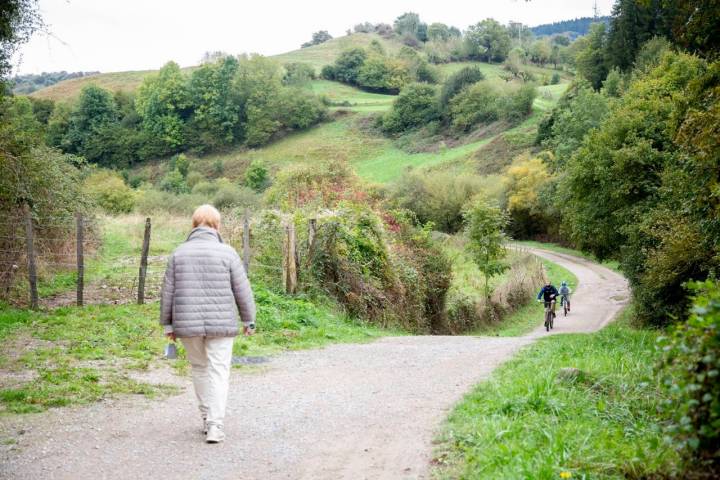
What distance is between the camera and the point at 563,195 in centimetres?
3706

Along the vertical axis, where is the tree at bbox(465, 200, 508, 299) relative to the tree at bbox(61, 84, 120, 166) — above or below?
below

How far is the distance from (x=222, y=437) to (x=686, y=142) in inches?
460

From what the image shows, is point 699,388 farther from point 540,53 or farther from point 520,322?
point 540,53

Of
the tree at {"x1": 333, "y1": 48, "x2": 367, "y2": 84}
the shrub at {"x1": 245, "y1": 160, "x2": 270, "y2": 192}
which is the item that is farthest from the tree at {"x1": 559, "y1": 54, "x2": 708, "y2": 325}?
the tree at {"x1": 333, "y1": 48, "x2": 367, "y2": 84}

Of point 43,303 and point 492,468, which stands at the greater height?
point 492,468

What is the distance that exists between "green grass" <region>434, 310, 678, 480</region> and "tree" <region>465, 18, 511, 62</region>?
472 feet

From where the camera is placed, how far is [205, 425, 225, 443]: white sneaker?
6.38m

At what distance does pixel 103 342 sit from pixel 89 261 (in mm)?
10740

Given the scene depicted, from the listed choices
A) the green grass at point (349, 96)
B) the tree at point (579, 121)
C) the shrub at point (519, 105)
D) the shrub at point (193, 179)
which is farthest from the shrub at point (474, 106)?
the shrub at point (193, 179)

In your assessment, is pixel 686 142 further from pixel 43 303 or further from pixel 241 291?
pixel 43 303

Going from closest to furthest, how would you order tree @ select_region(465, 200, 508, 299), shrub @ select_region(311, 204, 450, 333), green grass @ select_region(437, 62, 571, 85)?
shrub @ select_region(311, 204, 450, 333)
tree @ select_region(465, 200, 508, 299)
green grass @ select_region(437, 62, 571, 85)

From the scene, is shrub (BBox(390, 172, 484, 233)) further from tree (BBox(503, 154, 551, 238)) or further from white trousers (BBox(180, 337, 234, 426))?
white trousers (BBox(180, 337, 234, 426))

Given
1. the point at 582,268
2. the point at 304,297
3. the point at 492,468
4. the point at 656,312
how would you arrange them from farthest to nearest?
the point at 582,268, the point at 656,312, the point at 304,297, the point at 492,468

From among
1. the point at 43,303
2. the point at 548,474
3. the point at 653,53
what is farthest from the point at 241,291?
the point at 653,53
